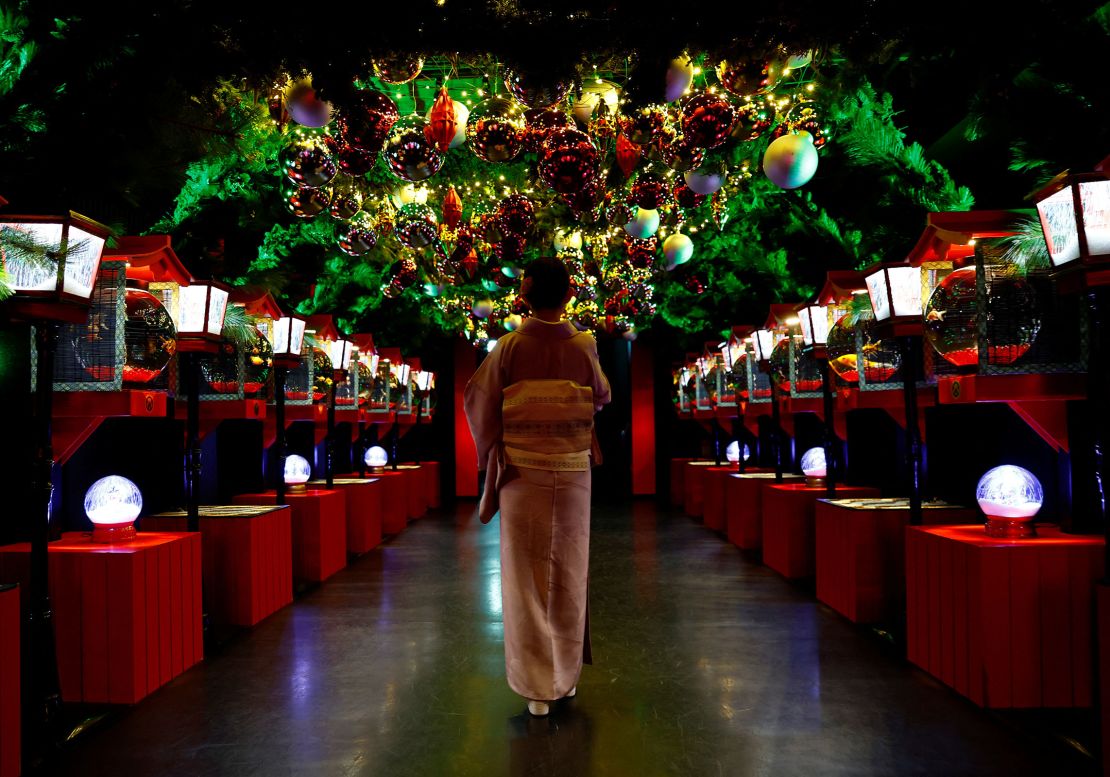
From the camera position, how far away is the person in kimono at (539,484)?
350 cm

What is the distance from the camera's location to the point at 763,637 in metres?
4.91

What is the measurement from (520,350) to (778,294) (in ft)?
24.0

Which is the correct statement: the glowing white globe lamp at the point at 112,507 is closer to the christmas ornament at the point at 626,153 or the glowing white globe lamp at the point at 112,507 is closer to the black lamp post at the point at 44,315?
the black lamp post at the point at 44,315

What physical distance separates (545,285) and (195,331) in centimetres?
237

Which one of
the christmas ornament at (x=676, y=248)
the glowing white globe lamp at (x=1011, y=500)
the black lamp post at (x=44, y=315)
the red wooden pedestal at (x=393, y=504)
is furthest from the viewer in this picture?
the red wooden pedestal at (x=393, y=504)

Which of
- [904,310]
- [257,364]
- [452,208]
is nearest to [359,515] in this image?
[257,364]

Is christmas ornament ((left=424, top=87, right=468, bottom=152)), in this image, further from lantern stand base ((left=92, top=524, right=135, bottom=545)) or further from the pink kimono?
lantern stand base ((left=92, top=524, right=135, bottom=545))

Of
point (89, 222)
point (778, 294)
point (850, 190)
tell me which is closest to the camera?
point (89, 222)

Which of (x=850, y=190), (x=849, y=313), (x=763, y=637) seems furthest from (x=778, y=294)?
(x=763, y=637)

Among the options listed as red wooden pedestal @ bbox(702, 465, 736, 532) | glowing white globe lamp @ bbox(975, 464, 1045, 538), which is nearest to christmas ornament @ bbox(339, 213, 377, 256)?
glowing white globe lamp @ bbox(975, 464, 1045, 538)

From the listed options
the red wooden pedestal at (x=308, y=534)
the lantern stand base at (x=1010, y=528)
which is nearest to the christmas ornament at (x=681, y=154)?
the lantern stand base at (x=1010, y=528)

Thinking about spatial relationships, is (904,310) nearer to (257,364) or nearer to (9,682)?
(9,682)

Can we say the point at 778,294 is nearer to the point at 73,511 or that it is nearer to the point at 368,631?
the point at 368,631

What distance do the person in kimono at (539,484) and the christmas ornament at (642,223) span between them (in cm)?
289
